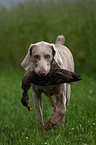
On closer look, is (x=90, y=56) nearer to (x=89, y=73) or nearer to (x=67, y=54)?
(x=89, y=73)

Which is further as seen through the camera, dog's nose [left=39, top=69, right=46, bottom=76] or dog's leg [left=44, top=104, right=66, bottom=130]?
dog's leg [left=44, top=104, right=66, bottom=130]

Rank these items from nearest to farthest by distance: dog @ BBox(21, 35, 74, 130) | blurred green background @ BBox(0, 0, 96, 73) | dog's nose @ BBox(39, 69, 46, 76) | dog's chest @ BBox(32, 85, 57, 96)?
dog's nose @ BBox(39, 69, 46, 76) < dog @ BBox(21, 35, 74, 130) < dog's chest @ BBox(32, 85, 57, 96) < blurred green background @ BBox(0, 0, 96, 73)

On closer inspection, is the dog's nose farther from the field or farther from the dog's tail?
the dog's tail

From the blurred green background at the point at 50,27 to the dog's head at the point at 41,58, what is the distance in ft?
17.2

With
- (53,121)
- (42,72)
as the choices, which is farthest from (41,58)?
(53,121)

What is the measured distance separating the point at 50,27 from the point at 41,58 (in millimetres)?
7139

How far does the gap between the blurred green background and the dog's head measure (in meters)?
5.26

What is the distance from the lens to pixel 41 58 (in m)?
2.98

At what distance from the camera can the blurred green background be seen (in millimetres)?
8912

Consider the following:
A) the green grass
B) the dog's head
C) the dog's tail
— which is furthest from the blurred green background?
the dog's head

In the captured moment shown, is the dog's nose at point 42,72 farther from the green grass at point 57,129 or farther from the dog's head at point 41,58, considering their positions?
the green grass at point 57,129

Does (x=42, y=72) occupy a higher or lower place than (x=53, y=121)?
higher

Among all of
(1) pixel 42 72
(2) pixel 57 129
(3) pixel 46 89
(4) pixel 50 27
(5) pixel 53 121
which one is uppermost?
(4) pixel 50 27

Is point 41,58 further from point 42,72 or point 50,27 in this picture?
point 50,27
